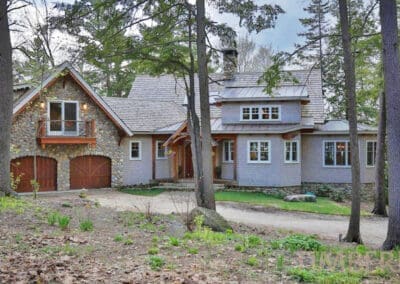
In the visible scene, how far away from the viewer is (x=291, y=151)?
77.8ft

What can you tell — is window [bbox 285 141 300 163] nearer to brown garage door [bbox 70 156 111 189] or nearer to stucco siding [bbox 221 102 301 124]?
stucco siding [bbox 221 102 301 124]

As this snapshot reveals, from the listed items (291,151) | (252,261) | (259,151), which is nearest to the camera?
(252,261)

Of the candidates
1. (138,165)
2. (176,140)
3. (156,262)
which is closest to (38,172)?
(138,165)

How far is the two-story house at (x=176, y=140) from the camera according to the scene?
70.2 feet

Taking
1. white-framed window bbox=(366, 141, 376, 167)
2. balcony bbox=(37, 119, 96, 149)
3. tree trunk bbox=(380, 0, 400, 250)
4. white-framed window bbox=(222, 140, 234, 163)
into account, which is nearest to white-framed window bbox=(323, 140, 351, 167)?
white-framed window bbox=(366, 141, 376, 167)

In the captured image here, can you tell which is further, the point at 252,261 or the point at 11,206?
the point at 11,206

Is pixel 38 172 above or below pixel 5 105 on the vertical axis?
below

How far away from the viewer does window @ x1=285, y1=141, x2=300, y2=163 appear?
77.2 ft

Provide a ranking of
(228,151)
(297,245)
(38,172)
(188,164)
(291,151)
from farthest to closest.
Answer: (188,164)
(228,151)
(291,151)
(38,172)
(297,245)

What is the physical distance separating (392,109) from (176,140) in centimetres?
1654

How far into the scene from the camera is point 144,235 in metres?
7.83

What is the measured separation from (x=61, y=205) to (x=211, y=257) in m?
7.84

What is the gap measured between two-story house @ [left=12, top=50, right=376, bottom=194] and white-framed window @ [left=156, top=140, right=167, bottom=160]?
0.06 meters

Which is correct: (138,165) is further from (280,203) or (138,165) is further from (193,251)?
(193,251)
